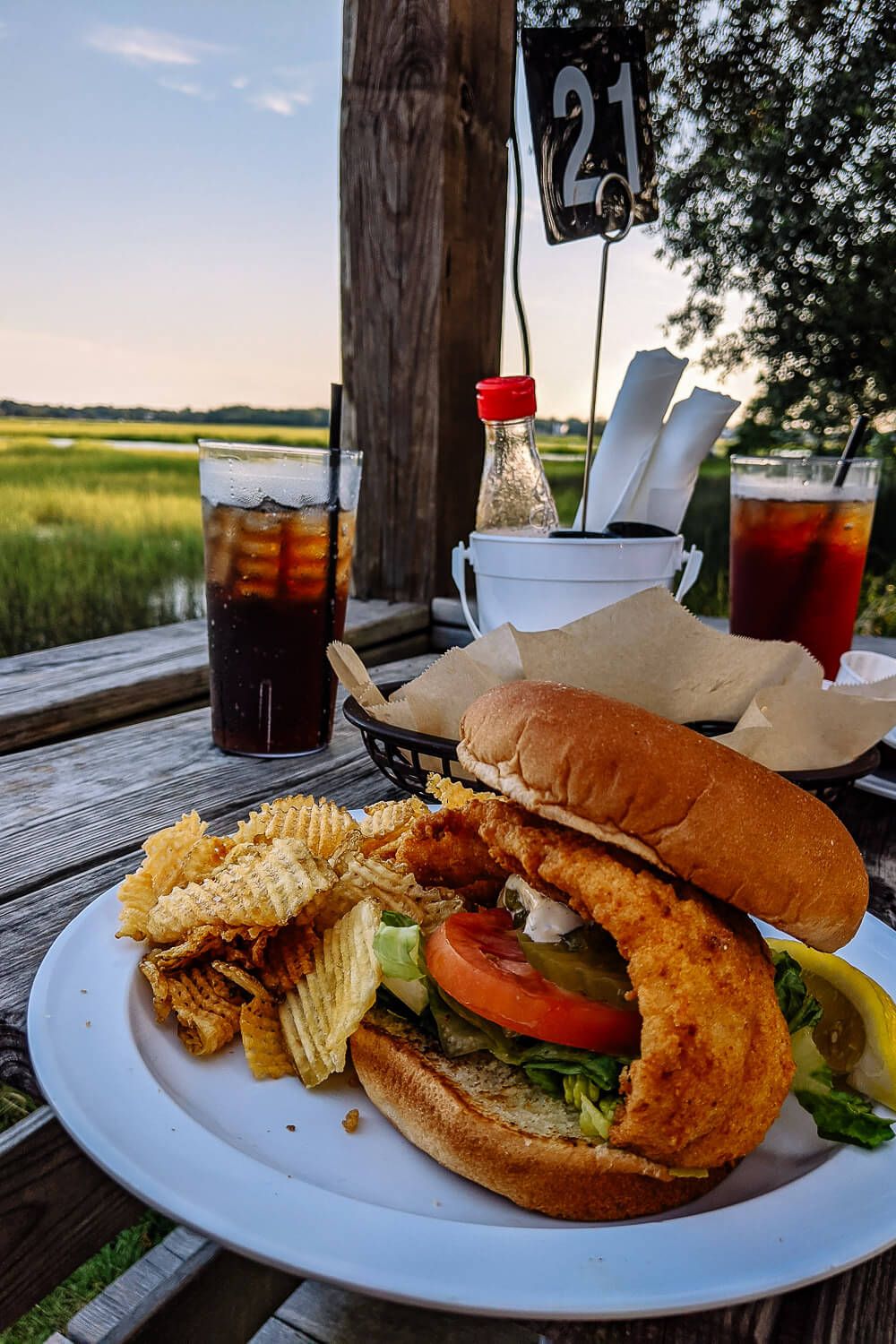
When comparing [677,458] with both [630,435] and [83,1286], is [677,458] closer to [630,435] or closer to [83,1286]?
[630,435]

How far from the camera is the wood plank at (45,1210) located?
760mm

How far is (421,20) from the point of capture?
2721 millimetres

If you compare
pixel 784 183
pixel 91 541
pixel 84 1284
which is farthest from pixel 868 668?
pixel 784 183

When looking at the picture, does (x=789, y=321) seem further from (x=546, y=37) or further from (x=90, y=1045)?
(x=90, y=1045)

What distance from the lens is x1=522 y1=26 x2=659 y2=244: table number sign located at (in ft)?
7.91

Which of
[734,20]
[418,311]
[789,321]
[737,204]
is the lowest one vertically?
[418,311]

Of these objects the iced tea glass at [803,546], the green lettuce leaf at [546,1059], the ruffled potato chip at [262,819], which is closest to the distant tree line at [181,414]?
the iced tea glass at [803,546]

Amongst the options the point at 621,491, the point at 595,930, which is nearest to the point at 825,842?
the point at 595,930

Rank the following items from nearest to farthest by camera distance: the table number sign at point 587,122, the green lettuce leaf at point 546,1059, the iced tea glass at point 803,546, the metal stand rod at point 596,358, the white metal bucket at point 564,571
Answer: the green lettuce leaf at point 546,1059
the white metal bucket at point 564,571
the metal stand rod at point 596,358
the iced tea glass at point 803,546
the table number sign at point 587,122

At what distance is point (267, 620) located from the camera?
5.98ft

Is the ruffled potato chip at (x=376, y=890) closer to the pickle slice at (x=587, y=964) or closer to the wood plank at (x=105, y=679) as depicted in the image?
the pickle slice at (x=587, y=964)

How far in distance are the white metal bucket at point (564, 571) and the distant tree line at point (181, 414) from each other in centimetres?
Result: 212

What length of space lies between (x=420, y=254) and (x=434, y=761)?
6.53 ft

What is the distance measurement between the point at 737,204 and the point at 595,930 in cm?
673
